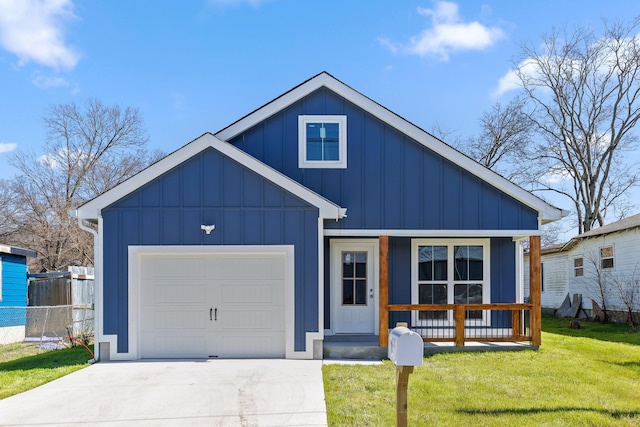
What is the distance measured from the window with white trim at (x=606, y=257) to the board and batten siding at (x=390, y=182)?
30.3 feet

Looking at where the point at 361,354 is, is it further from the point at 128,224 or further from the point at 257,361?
the point at 128,224

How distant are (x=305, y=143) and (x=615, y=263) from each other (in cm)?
1236

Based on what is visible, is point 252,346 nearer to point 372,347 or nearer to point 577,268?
point 372,347

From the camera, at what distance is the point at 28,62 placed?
94.5ft

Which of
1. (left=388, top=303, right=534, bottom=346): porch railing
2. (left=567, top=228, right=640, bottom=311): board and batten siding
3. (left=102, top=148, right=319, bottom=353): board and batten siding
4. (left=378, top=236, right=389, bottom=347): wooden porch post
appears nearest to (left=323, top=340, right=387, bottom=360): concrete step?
(left=378, top=236, right=389, bottom=347): wooden porch post

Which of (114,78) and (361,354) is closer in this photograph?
(361,354)

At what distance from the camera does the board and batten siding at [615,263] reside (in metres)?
17.3

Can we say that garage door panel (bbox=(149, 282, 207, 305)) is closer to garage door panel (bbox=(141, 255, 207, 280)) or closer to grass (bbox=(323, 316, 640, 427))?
garage door panel (bbox=(141, 255, 207, 280))

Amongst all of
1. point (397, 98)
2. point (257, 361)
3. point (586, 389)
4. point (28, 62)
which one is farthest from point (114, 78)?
point (586, 389)

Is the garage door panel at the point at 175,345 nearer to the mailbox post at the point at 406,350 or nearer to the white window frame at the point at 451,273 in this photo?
the white window frame at the point at 451,273

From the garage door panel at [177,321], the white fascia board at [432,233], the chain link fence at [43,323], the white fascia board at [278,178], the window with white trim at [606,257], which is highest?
the white fascia board at [278,178]

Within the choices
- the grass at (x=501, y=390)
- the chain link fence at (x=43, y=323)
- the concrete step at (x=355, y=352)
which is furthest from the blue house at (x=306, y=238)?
the chain link fence at (x=43, y=323)

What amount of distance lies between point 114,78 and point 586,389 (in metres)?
23.3

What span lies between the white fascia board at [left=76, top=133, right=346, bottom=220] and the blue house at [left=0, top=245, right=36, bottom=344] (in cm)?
689
